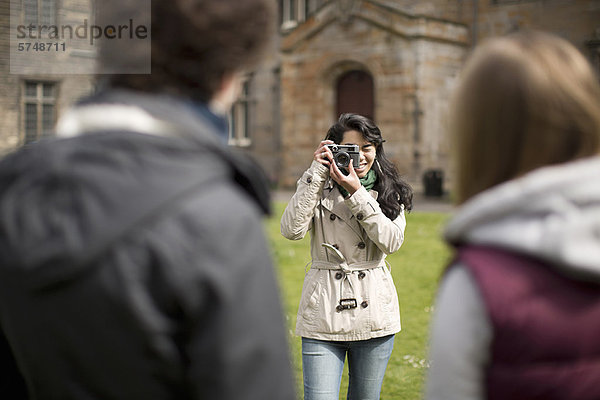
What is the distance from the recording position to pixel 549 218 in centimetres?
141

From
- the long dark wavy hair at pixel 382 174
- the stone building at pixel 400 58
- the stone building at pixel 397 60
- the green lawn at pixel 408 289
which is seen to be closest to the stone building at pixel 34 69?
the stone building at pixel 397 60

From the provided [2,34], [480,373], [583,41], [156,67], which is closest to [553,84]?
[480,373]

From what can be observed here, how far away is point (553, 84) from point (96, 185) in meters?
0.94

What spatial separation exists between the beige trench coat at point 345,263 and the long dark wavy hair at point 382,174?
9 cm

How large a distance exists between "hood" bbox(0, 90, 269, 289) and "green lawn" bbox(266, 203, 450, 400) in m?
1.67

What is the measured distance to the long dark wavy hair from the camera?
403 cm

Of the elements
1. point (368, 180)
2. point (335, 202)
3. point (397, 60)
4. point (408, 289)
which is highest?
point (397, 60)

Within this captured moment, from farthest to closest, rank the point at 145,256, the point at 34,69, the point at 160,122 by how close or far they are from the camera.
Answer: the point at 34,69
the point at 160,122
the point at 145,256

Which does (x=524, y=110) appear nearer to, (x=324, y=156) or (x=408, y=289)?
(x=324, y=156)

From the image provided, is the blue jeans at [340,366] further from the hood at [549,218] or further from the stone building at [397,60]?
the stone building at [397,60]

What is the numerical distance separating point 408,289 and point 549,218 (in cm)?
754

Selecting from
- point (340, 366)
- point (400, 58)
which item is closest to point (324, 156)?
point (340, 366)

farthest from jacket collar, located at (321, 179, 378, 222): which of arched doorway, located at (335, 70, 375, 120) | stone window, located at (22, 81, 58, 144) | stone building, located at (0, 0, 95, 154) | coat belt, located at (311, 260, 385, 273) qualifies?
stone window, located at (22, 81, 58, 144)

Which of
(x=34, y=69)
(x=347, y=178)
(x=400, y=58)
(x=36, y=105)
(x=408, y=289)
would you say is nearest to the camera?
(x=347, y=178)
